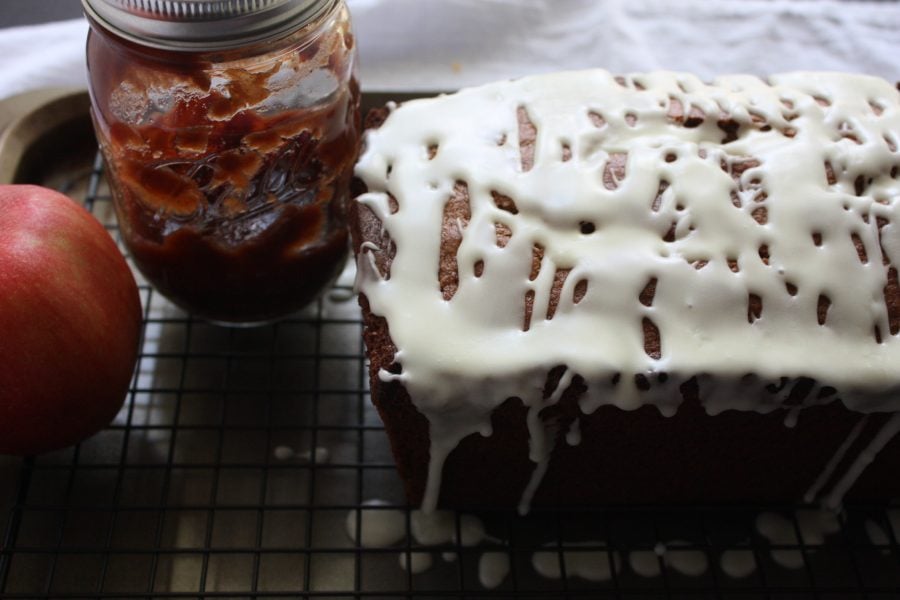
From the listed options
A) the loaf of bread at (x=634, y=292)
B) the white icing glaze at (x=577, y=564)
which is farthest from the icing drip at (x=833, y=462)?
the white icing glaze at (x=577, y=564)

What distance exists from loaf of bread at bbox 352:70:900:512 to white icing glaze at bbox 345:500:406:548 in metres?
0.04

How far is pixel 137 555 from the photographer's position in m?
1.20

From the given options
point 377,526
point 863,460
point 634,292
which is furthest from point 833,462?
point 377,526

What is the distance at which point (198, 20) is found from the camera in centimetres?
100

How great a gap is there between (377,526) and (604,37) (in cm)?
112

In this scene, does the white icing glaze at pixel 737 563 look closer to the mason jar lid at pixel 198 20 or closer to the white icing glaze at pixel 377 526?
the white icing glaze at pixel 377 526

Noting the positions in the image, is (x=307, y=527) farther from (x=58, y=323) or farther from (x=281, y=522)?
(x=58, y=323)

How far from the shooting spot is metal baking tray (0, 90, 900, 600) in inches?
46.3

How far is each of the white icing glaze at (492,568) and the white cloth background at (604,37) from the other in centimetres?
92

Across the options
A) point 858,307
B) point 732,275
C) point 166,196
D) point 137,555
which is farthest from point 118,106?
point 858,307

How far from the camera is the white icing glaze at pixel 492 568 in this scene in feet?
3.92

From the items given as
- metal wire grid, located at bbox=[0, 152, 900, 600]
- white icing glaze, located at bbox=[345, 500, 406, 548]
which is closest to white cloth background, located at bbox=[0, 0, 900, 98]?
metal wire grid, located at bbox=[0, 152, 900, 600]

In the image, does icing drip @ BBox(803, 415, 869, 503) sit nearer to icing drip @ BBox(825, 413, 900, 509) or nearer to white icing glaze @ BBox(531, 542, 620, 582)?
icing drip @ BBox(825, 413, 900, 509)

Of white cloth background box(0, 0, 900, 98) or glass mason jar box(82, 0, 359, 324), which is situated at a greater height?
glass mason jar box(82, 0, 359, 324)
